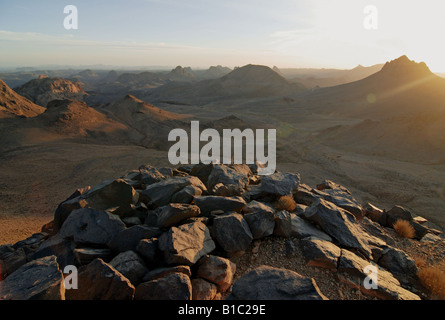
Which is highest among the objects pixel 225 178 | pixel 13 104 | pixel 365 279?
pixel 13 104

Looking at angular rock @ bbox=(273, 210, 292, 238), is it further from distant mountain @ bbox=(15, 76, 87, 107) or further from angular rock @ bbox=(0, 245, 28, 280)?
distant mountain @ bbox=(15, 76, 87, 107)

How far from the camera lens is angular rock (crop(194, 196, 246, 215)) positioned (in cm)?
569

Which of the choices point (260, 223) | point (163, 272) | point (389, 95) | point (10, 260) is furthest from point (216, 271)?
point (389, 95)

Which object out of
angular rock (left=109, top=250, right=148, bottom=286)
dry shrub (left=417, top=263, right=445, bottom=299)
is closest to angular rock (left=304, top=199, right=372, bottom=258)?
dry shrub (left=417, top=263, right=445, bottom=299)

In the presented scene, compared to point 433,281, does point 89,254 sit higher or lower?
higher

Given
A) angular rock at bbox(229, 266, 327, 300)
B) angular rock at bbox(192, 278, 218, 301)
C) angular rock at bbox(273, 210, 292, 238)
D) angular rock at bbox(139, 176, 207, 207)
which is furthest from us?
angular rock at bbox(139, 176, 207, 207)

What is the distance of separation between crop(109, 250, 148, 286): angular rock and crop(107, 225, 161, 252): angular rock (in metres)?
0.37

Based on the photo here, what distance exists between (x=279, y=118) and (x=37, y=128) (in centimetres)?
3738

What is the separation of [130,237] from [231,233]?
2025 mm

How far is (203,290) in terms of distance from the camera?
3850mm

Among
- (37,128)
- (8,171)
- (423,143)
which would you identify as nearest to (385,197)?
(423,143)

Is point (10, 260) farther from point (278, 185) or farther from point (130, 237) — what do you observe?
point (278, 185)

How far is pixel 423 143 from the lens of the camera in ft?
74.6

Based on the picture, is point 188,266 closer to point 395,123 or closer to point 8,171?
point 8,171
